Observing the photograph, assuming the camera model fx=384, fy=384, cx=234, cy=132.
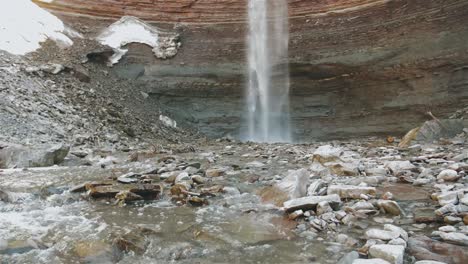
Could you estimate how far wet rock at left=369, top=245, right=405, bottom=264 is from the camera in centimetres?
230

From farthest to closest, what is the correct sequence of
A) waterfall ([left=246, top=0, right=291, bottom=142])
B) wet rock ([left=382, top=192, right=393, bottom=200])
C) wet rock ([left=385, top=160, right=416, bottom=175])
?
waterfall ([left=246, top=0, right=291, bottom=142]) → wet rock ([left=385, top=160, right=416, bottom=175]) → wet rock ([left=382, top=192, right=393, bottom=200])

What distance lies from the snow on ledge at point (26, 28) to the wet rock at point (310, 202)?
46.0 ft

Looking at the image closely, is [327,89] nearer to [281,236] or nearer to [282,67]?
[282,67]

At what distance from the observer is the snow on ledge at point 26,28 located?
48.4ft

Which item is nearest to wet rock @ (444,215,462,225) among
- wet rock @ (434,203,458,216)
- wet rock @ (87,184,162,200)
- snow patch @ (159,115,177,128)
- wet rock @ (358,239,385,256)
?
wet rock @ (434,203,458,216)

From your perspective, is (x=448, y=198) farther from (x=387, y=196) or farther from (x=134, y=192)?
(x=134, y=192)

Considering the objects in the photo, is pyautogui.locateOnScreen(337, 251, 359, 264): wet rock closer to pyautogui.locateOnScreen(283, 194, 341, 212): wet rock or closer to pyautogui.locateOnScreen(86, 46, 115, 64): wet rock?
pyautogui.locateOnScreen(283, 194, 341, 212): wet rock

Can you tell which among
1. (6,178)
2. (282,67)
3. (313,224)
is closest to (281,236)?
(313,224)

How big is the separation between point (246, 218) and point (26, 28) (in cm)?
1621

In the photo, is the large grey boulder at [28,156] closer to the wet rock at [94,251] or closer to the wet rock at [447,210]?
the wet rock at [94,251]

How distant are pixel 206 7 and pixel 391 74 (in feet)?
30.0

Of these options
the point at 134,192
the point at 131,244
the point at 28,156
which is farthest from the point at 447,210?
the point at 28,156

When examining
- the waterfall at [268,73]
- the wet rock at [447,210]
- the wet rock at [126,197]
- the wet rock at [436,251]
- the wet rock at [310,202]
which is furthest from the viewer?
the waterfall at [268,73]

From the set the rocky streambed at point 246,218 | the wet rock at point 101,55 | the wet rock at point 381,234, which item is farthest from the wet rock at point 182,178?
the wet rock at point 101,55
